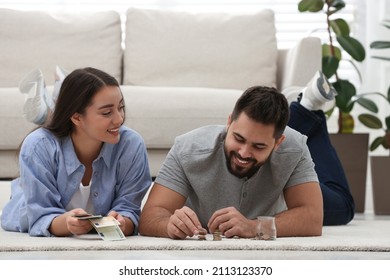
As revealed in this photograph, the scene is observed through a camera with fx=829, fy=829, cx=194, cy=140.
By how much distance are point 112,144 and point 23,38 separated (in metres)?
2.08

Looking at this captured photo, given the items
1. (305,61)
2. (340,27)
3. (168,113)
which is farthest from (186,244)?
(340,27)

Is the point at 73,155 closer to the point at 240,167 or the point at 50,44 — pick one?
the point at 240,167

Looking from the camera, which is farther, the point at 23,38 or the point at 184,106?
the point at 23,38

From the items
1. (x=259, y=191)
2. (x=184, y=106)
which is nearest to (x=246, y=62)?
(x=184, y=106)

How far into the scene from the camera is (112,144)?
8.11 feet

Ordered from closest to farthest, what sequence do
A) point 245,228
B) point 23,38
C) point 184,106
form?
point 245,228 → point 184,106 → point 23,38

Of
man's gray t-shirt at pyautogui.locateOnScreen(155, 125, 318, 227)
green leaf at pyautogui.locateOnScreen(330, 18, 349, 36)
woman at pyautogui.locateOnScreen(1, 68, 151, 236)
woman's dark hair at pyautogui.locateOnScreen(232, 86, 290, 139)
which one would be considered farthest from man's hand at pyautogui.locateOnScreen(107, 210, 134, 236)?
green leaf at pyautogui.locateOnScreen(330, 18, 349, 36)

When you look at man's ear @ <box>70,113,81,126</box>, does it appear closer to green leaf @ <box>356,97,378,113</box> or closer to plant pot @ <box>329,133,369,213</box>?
plant pot @ <box>329,133,369,213</box>

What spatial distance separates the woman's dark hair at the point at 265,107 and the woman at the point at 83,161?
37 cm

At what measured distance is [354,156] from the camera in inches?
171

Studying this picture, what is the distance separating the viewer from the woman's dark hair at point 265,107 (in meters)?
2.24

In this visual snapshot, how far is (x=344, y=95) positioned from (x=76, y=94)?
91.1 inches

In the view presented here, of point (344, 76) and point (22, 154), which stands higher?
point (22, 154)
